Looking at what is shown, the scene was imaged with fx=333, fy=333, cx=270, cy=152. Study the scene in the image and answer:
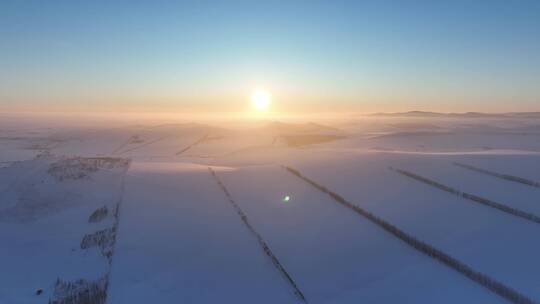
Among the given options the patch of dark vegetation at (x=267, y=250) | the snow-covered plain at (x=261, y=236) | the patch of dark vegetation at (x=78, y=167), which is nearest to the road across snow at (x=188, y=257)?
the snow-covered plain at (x=261, y=236)

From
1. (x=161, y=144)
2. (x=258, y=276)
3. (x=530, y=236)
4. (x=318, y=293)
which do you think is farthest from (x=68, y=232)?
(x=161, y=144)

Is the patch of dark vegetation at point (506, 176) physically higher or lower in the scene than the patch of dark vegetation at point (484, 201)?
higher

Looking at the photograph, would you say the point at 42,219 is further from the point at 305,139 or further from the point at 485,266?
the point at 305,139

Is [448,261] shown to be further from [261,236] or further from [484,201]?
[484,201]

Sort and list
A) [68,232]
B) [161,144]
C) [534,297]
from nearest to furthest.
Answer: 1. [534,297]
2. [68,232]
3. [161,144]

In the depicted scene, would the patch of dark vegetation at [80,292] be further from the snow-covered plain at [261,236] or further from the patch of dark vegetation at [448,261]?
the patch of dark vegetation at [448,261]

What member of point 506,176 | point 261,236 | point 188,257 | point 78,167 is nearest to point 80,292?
point 188,257
